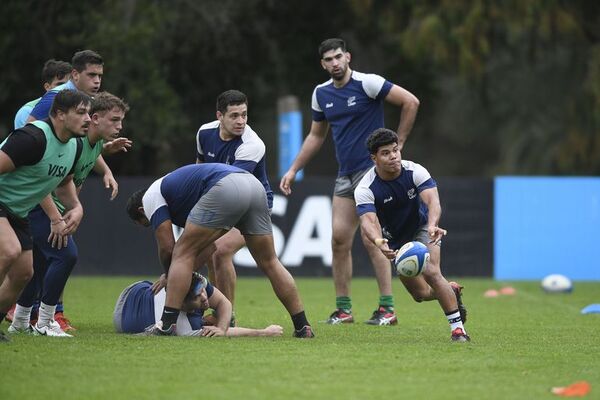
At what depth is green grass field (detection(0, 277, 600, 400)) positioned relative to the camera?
6.84 meters

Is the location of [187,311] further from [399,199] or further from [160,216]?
[399,199]

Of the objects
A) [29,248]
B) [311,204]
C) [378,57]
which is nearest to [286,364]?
[29,248]

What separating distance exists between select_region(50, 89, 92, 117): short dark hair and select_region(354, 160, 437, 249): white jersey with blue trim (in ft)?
7.62

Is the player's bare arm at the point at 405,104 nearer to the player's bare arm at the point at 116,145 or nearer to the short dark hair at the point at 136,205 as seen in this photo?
the player's bare arm at the point at 116,145

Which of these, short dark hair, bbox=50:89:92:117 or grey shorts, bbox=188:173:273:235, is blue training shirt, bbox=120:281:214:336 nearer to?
grey shorts, bbox=188:173:273:235

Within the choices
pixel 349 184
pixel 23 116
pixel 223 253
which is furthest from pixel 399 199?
pixel 23 116

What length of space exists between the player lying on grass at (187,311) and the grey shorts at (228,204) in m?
0.66

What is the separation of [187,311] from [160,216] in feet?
3.03

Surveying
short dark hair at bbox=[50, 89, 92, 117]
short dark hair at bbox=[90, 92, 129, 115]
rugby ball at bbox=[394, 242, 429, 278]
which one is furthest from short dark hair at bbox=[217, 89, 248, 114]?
rugby ball at bbox=[394, 242, 429, 278]

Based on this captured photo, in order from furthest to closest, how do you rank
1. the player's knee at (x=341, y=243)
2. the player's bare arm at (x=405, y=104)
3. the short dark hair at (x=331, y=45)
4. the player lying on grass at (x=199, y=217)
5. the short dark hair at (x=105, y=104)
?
the player's knee at (x=341, y=243) < the player's bare arm at (x=405, y=104) < the short dark hair at (x=331, y=45) < the short dark hair at (x=105, y=104) < the player lying on grass at (x=199, y=217)

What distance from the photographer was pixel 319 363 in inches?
311

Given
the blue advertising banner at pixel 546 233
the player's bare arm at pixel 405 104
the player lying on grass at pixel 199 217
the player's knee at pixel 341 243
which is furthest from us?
the blue advertising banner at pixel 546 233

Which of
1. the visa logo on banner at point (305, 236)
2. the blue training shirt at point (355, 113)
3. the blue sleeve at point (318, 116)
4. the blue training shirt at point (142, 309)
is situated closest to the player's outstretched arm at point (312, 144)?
the blue sleeve at point (318, 116)

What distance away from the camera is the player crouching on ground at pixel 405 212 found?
9.20m
